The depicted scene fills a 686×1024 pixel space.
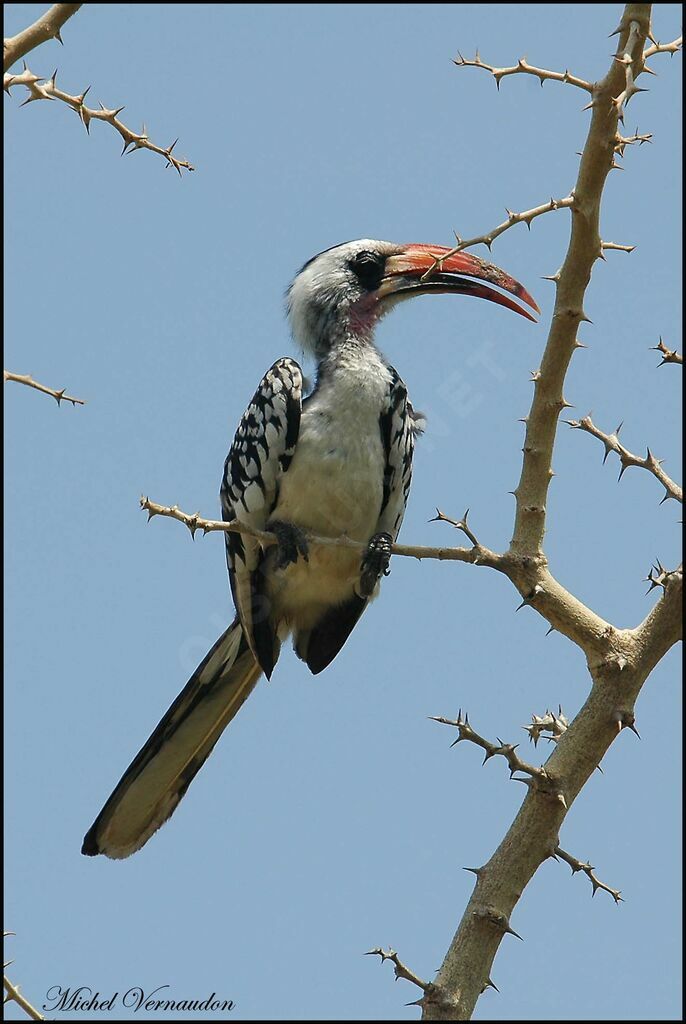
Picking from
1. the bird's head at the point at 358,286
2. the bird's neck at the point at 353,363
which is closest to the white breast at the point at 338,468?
the bird's neck at the point at 353,363

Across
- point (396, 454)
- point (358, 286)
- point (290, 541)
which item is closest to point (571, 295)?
point (396, 454)

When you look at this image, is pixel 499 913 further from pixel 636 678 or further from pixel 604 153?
pixel 604 153

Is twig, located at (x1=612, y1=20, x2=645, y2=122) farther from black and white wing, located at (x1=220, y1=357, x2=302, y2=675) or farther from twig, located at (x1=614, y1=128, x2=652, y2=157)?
black and white wing, located at (x1=220, y1=357, x2=302, y2=675)

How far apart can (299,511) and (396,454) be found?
1.65ft

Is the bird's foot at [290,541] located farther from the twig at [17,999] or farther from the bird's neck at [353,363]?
the twig at [17,999]

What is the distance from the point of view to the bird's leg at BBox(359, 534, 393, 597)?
510cm

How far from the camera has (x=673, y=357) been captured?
315 centimetres

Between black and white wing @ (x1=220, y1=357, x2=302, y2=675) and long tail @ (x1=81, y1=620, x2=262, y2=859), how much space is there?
0.18 meters

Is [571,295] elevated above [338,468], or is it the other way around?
[338,468]

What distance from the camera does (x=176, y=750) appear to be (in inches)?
197

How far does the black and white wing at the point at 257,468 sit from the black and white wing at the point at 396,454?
397 mm

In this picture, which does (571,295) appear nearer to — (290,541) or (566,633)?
(566,633)

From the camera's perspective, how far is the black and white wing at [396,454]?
5.12 m

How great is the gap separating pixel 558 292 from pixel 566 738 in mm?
1214
